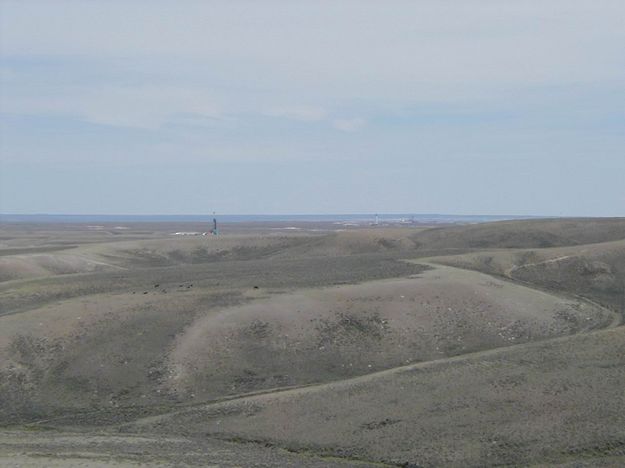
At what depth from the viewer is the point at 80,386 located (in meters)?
32.5

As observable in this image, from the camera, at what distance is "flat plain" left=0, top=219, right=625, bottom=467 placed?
24578 millimetres

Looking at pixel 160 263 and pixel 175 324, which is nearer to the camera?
pixel 175 324

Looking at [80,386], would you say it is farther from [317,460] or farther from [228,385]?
[317,460]

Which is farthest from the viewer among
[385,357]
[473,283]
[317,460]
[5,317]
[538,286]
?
[538,286]

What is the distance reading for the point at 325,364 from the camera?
112 feet

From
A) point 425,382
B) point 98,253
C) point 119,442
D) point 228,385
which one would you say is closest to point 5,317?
point 228,385

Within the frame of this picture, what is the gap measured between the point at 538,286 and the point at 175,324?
1924cm

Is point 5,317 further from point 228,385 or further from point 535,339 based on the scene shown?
point 535,339

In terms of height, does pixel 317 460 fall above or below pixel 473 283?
below

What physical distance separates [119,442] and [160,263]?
48438 mm

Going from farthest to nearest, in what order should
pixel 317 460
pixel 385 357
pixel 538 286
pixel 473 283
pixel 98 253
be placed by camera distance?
pixel 98 253, pixel 538 286, pixel 473 283, pixel 385 357, pixel 317 460

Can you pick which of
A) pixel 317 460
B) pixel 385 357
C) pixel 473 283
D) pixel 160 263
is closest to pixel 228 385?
pixel 385 357

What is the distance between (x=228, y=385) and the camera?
1276 inches

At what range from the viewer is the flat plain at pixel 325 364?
2458cm
